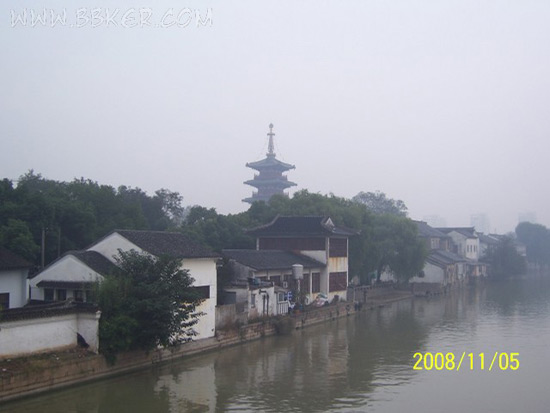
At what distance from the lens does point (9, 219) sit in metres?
22.9

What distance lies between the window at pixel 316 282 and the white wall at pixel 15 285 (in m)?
15.2

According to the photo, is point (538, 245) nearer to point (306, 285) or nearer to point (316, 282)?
point (316, 282)

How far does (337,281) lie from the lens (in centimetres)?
3425

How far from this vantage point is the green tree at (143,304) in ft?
55.4

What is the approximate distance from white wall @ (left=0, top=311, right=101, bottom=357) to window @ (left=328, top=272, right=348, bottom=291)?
17835 millimetres

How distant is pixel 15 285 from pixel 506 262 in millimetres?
53059

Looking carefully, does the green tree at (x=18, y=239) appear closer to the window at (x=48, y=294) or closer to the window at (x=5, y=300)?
the window at (x=48, y=294)

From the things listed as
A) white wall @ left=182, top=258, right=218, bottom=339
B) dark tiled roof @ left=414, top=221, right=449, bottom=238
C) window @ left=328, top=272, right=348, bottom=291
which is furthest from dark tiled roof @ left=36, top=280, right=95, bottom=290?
dark tiled roof @ left=414, top=221, right=449, bottom=238

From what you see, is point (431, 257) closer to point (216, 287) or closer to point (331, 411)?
point (216, 287)

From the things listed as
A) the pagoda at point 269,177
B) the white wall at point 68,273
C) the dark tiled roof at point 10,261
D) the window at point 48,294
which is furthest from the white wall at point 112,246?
the pagoda at point 269,177

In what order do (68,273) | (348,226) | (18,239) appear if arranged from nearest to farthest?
(68,273) → (18,239) → (348,226)

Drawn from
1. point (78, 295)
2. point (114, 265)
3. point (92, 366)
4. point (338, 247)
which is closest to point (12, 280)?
point (78, 295)

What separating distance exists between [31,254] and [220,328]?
21.8 feet

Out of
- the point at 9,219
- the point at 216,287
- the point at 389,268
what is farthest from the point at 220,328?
the point at 389,268
